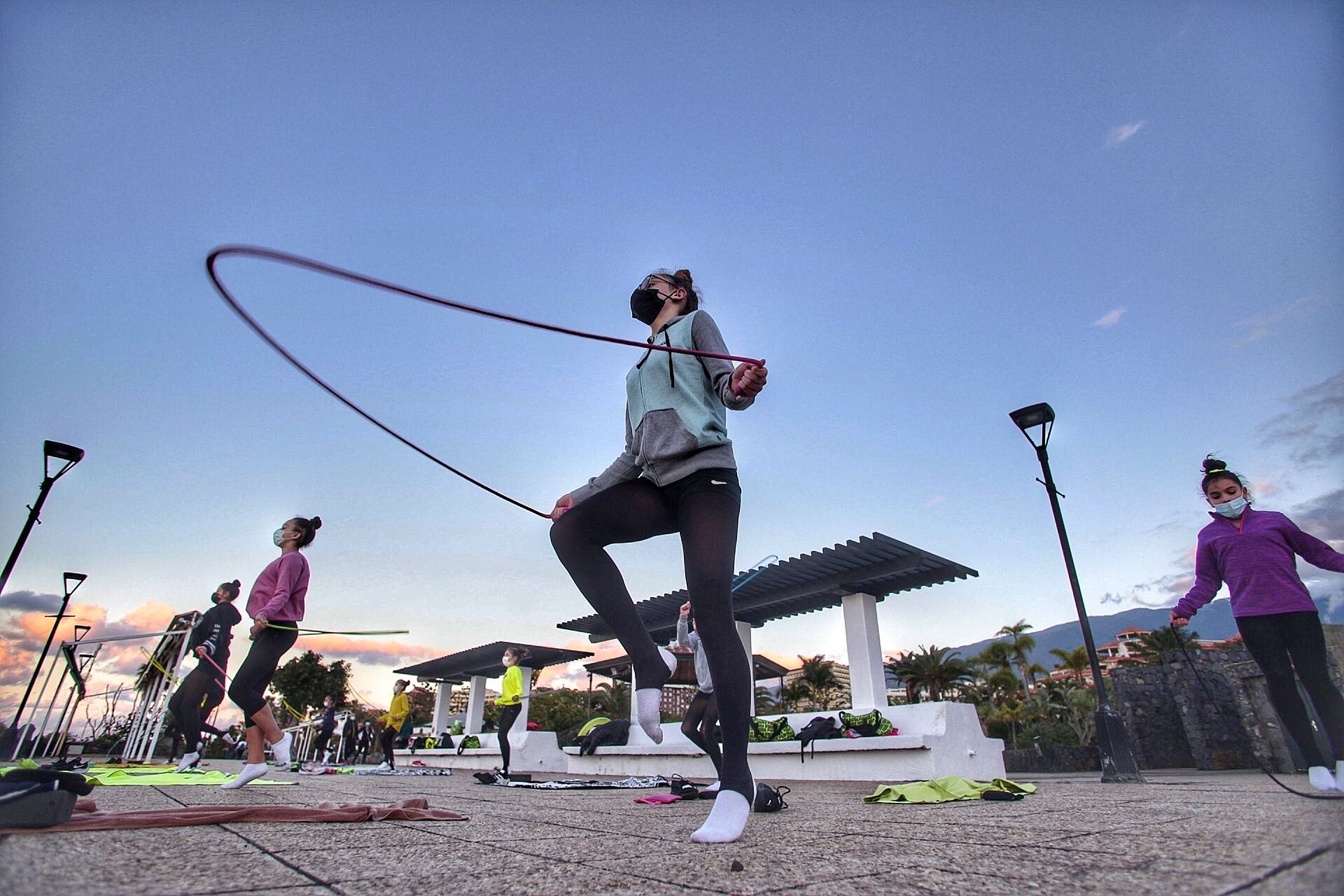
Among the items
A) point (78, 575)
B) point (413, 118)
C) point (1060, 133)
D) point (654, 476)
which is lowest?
point (654, 476)

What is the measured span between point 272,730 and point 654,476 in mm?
4229

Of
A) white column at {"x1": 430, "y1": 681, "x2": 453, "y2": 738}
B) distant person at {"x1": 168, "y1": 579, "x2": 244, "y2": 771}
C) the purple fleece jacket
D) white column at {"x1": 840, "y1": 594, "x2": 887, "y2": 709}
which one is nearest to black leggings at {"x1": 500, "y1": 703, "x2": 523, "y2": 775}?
distant person at {"x1": 168, "y1": 579, "x2": 244, "y2": 771}

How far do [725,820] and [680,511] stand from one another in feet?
3.26

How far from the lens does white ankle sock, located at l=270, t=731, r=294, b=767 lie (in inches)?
197

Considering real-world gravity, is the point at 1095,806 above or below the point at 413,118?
below

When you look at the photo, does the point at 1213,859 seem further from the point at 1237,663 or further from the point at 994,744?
the point at 1237,663

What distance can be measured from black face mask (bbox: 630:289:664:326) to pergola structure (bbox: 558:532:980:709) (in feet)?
24.4

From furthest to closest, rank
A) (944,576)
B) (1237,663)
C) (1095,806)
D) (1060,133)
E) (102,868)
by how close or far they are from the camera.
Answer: (1237,663) < (944,576) < (1060,133) < (1095,806) < (102,868)

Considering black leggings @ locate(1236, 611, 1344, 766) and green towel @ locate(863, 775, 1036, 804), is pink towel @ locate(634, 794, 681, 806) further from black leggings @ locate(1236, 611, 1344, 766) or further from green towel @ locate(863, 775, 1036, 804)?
black leggings @ locate(1236, 611, 1344, 766)

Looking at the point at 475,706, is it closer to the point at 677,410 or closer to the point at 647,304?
the point at 647,304

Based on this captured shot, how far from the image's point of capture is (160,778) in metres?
5.46

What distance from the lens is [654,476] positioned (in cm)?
241

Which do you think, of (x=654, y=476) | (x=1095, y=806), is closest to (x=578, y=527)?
(x=654, y=476)

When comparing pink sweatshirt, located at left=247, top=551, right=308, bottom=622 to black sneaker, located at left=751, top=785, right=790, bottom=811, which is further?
pink sweatshirt, located at left=247, top=551, right=308, bottom=622
